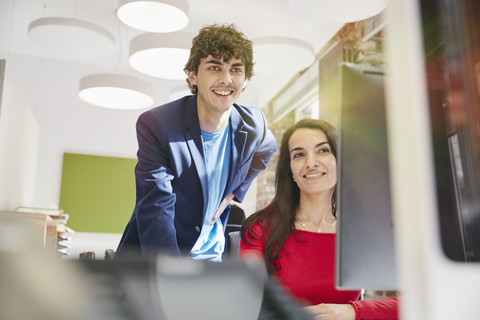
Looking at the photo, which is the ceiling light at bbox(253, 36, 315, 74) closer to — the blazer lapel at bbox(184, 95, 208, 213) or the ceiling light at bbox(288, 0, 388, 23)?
the ceiling light at bbox(288, 0, 388, 23)

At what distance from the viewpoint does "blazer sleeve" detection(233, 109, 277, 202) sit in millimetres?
1937

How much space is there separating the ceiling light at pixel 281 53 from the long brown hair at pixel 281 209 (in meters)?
2.26

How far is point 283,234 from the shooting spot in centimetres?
138

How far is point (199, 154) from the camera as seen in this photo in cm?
168

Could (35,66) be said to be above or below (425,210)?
above

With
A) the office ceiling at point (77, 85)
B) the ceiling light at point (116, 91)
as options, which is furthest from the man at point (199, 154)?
the office ceiling at point (77, 85)

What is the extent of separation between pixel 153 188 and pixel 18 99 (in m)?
2.41

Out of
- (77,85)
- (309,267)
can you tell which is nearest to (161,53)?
A: (309,267)

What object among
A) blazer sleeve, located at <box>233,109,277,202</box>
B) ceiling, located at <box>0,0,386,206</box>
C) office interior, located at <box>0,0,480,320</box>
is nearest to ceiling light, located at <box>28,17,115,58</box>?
ceiling, located at <box>0,0,386,206</box>

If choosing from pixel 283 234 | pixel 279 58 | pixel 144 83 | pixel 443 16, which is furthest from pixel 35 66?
pixel 443 16

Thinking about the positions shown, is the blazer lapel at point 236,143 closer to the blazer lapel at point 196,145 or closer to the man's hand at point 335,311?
the blazer lapel at point 196,145

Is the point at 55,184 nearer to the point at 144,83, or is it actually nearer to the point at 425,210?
the point at 144,83

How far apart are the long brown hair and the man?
274 millimetres

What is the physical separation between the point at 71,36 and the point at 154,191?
257 cm
